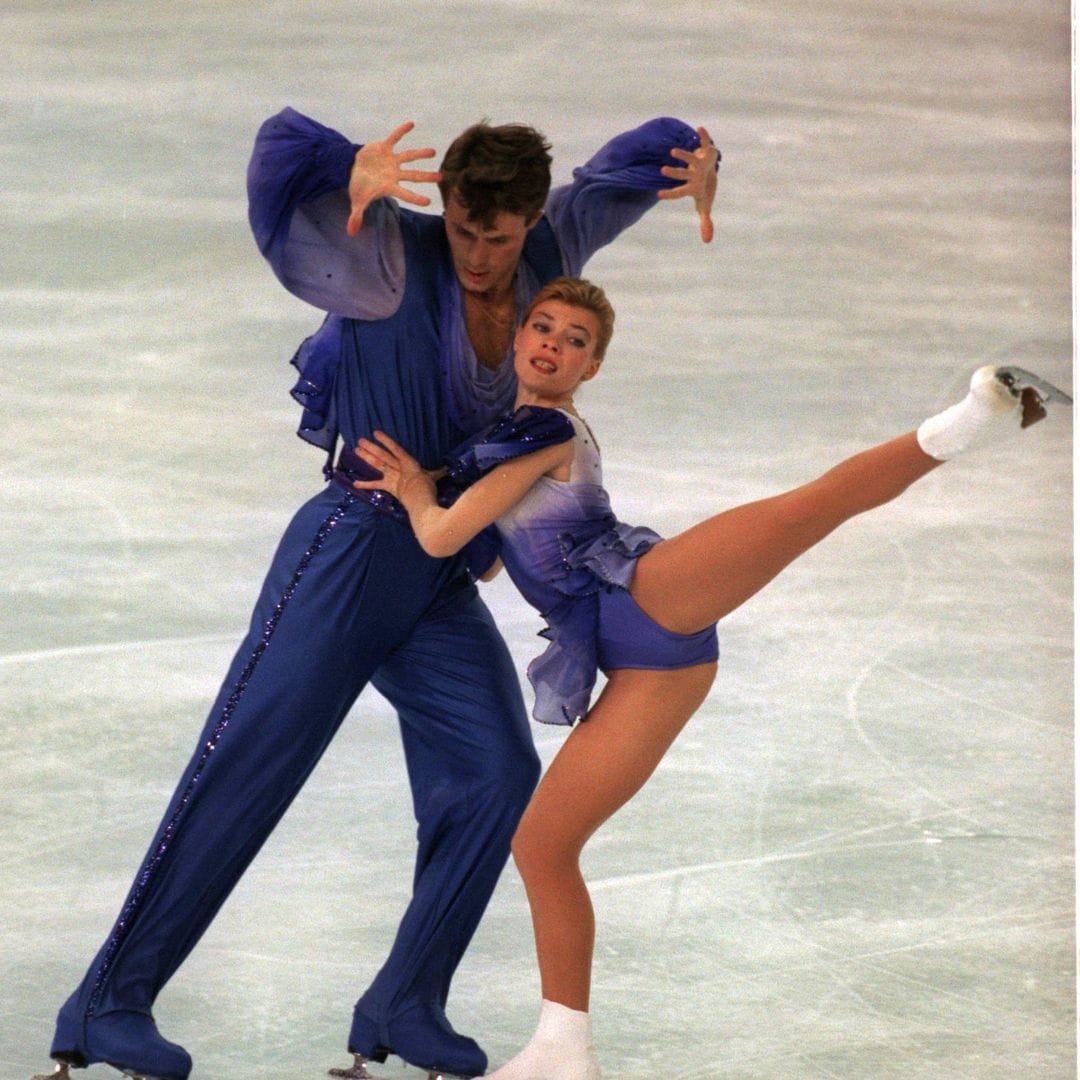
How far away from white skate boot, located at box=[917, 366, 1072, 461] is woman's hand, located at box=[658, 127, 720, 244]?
2.25 feet

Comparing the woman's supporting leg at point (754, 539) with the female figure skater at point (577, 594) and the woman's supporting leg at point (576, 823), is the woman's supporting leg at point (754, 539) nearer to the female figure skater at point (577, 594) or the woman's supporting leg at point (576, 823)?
the female figure skater at point (577, 594)

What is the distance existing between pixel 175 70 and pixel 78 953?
276 inches

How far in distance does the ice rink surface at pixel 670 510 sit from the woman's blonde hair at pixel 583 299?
138 cm

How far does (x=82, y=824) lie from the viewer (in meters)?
5.45

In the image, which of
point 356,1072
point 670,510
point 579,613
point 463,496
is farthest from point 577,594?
point 670,510

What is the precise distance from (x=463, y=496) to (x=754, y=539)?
0.51m

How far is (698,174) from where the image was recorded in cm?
432

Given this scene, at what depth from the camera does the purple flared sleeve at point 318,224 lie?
3990 millimetres

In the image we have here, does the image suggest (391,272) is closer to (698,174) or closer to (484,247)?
(484,247)

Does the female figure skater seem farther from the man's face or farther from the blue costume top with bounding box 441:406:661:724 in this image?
the man's face

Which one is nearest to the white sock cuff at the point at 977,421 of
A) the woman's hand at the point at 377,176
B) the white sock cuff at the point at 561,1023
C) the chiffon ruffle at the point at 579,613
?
the chiffon ruffle at the point at 579,613

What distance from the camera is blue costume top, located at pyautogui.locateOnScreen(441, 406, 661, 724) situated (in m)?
4.04

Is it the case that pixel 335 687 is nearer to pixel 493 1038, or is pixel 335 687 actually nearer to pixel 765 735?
pixel 493 1038

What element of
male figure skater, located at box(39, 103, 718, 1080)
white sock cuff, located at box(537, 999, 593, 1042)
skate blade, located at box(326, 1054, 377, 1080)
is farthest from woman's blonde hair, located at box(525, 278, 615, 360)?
skate blade, located at box(326, 1054, 377, 1080)
